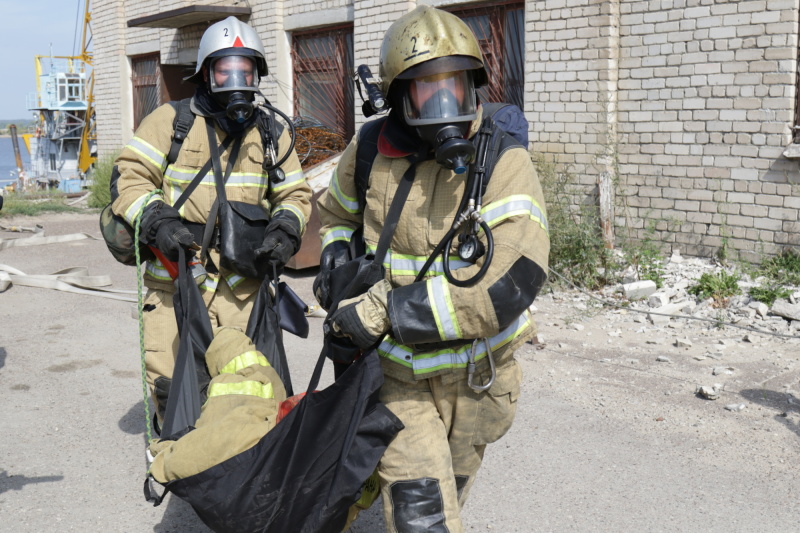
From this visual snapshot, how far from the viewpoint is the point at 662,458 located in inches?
158

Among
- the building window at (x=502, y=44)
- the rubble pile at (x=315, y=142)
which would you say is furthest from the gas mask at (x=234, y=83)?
the rubble pile at (x=315, y=142)

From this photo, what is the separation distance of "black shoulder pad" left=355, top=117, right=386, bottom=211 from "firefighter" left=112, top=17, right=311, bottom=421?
39.0 inches

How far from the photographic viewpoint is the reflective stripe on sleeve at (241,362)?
2.86 metres

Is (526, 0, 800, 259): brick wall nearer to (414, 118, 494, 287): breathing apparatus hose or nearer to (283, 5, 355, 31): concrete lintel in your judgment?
(283, 5, 355, 31): concrete lintel

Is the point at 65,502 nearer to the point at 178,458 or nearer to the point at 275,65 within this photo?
the point at 178,458

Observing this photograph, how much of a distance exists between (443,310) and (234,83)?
186 cm

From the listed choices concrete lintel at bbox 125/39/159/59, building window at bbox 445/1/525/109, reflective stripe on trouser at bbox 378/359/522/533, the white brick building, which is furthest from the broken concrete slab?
concrete lintel at bbox 125/39/159/59

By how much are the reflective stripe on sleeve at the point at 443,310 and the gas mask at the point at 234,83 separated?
→ 68.0 inches

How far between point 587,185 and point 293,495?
6.48 metres

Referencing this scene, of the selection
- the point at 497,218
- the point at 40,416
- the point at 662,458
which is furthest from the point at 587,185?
the point at 497,218

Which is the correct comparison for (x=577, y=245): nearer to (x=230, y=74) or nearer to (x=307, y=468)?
(x=230, y=74)

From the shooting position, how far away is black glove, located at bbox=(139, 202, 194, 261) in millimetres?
3486

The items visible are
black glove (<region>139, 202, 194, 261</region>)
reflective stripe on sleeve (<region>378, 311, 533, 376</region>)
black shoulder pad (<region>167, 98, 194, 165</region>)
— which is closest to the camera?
reflective stripe on sleeve (<region>378, 311, 533, 376</region>)

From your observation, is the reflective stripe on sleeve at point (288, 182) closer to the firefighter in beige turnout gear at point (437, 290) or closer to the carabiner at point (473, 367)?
the firefighter in beige turnout gear at point (437, 290)
